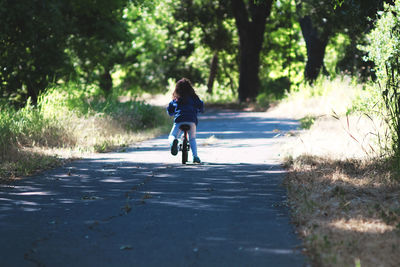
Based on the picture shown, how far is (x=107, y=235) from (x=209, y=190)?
251 centimetres

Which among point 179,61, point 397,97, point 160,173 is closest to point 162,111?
point 160,173

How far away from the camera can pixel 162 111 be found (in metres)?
21.0

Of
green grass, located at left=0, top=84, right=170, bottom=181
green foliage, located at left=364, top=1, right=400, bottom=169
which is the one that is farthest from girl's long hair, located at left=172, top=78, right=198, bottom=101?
green foliage, located at left=364, top=1, right=400, bottom=169

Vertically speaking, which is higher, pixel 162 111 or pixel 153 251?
pixel 162 111

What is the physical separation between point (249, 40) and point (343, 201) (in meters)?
26.0

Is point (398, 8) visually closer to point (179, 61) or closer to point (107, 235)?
point (107, 235)

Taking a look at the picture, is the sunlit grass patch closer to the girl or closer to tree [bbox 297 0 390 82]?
the girl

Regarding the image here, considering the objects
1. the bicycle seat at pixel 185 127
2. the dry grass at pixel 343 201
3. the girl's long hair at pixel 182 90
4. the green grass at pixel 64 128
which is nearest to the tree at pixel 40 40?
the green grass at pixel 64 128

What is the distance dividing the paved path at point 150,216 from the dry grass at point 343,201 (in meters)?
0.24

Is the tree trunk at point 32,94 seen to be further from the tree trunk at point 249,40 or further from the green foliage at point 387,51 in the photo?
the tree trunk at point 249,40

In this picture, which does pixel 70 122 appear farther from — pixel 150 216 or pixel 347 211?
pixel 347 211

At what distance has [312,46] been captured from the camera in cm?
2877

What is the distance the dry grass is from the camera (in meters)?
4.77

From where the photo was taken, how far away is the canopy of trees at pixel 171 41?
59.0ft
